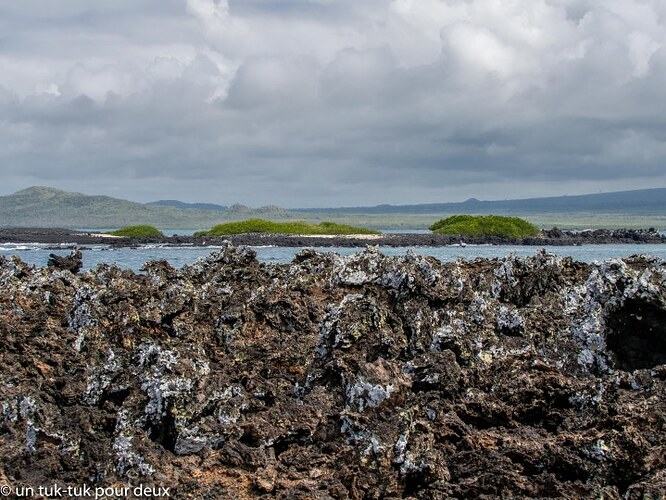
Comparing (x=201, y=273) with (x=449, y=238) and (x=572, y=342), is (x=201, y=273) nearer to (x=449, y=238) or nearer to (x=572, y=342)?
(x=572, y=342)

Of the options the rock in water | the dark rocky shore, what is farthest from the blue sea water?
the rock in water

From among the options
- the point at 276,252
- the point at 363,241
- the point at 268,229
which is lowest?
the point at 276,252

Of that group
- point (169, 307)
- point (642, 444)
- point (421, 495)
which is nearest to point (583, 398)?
point (642, 444)

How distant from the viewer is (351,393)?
9.09 metres

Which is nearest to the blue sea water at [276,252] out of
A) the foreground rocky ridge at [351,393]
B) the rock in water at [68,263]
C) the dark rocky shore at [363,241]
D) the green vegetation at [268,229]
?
the dark rocky shore at [363,241]

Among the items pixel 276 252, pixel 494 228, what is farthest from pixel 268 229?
pixel 276 252

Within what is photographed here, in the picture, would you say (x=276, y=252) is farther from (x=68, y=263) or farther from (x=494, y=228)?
(x=68, y=263)

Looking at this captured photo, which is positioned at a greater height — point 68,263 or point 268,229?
point 68,263

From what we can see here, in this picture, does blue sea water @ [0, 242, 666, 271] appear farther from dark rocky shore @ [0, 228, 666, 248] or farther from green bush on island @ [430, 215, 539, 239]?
green bush on island @ [430, 215, 539, 239]

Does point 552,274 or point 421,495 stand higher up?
point 552,274

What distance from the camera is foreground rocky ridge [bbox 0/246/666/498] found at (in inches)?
305

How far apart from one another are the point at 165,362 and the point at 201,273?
983cm

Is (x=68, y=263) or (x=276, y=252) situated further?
(x=276, y=252)

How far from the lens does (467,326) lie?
490 inches
